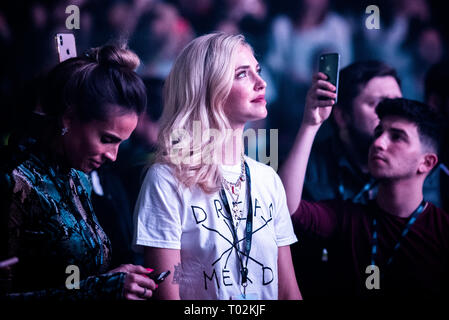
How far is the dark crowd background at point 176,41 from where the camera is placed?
6.57 feet

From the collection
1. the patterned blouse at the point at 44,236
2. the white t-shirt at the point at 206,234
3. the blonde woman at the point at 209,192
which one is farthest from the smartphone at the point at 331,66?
the patterned blouse at the point at 44,236

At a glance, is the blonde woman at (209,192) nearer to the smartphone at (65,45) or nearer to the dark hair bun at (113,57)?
the dark hair bun at (113,57)

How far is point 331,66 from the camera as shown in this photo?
2041 millimetres

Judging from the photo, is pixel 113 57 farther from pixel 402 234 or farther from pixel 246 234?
pixel 402 234

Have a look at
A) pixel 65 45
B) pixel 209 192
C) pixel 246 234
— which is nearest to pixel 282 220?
pixel 246 234

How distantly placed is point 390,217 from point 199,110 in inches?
41.8

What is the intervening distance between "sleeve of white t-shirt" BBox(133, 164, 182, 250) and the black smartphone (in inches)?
3.8

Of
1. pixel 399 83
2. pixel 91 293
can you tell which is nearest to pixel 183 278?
pixel 91 293

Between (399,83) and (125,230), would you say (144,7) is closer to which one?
(125,230)

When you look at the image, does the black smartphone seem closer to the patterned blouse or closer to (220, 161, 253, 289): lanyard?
the patterned blouse

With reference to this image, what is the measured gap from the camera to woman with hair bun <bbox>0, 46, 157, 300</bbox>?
4.84ft

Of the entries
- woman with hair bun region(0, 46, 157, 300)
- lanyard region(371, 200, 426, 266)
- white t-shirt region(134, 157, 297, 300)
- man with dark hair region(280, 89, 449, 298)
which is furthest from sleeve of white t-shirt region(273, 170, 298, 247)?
woman with hair bun region(0, 46, 157, 300)

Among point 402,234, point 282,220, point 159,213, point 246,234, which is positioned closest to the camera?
point 159,213

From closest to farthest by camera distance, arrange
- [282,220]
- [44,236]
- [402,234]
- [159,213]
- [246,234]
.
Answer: [44,236] < [159,213] < [246,234] < [282,220] < [402,234]
